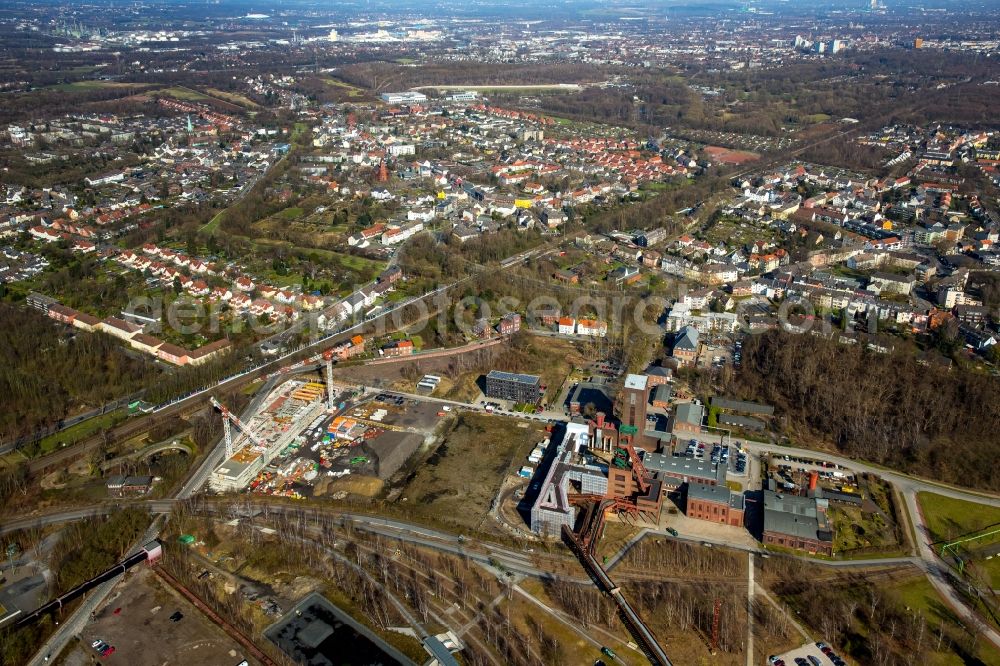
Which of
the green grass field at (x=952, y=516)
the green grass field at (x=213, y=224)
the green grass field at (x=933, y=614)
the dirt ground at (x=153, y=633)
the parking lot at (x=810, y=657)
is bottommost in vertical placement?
the dirt ground at (x=153, y=633)

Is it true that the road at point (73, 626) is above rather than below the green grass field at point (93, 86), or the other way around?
below

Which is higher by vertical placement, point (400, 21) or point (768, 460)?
point (400, 21)

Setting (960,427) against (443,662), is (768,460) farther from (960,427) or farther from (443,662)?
(443,662)

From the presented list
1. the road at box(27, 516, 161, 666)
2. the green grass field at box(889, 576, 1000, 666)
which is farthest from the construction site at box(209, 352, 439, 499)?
the green grass field at box(889, 576, 1000, 666)

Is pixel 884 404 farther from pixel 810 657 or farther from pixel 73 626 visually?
pixel 73 626

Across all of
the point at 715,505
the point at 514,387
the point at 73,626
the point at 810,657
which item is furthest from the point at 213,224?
the point at 810,657

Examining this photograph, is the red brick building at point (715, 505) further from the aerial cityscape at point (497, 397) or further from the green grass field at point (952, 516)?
the green grass field at point (952, 516)

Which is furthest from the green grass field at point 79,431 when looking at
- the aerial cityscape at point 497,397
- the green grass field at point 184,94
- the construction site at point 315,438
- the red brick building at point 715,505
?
the green grass field at point 184,94

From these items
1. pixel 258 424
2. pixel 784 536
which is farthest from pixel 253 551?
pixel 784 536
